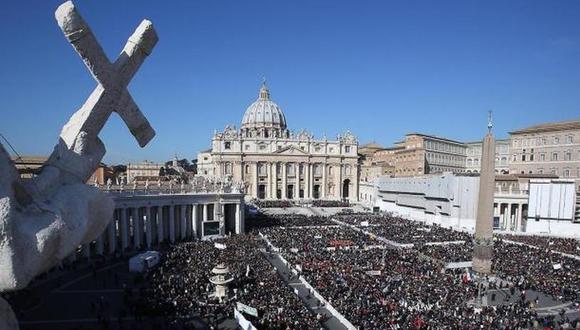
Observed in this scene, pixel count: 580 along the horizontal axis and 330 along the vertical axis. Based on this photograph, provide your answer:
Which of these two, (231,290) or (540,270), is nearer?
(231,290)

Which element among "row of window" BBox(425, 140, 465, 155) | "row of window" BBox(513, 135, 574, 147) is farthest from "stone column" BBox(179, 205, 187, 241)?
"row of window" BBox(425, 140, 465, 155)

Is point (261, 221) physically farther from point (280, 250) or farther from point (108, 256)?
point (108, 256)

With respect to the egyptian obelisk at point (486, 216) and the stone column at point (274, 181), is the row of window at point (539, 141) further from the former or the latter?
the stone column at point (274, 181)

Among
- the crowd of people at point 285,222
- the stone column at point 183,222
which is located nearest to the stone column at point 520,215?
the crowd of people at point 285,222

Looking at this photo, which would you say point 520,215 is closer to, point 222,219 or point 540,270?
point 540,270

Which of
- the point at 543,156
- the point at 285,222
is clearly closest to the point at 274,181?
the point at 285,222

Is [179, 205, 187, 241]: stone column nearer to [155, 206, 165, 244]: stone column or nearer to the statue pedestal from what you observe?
[155, 206, 165, 244]: stone column

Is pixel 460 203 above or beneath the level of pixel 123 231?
above
